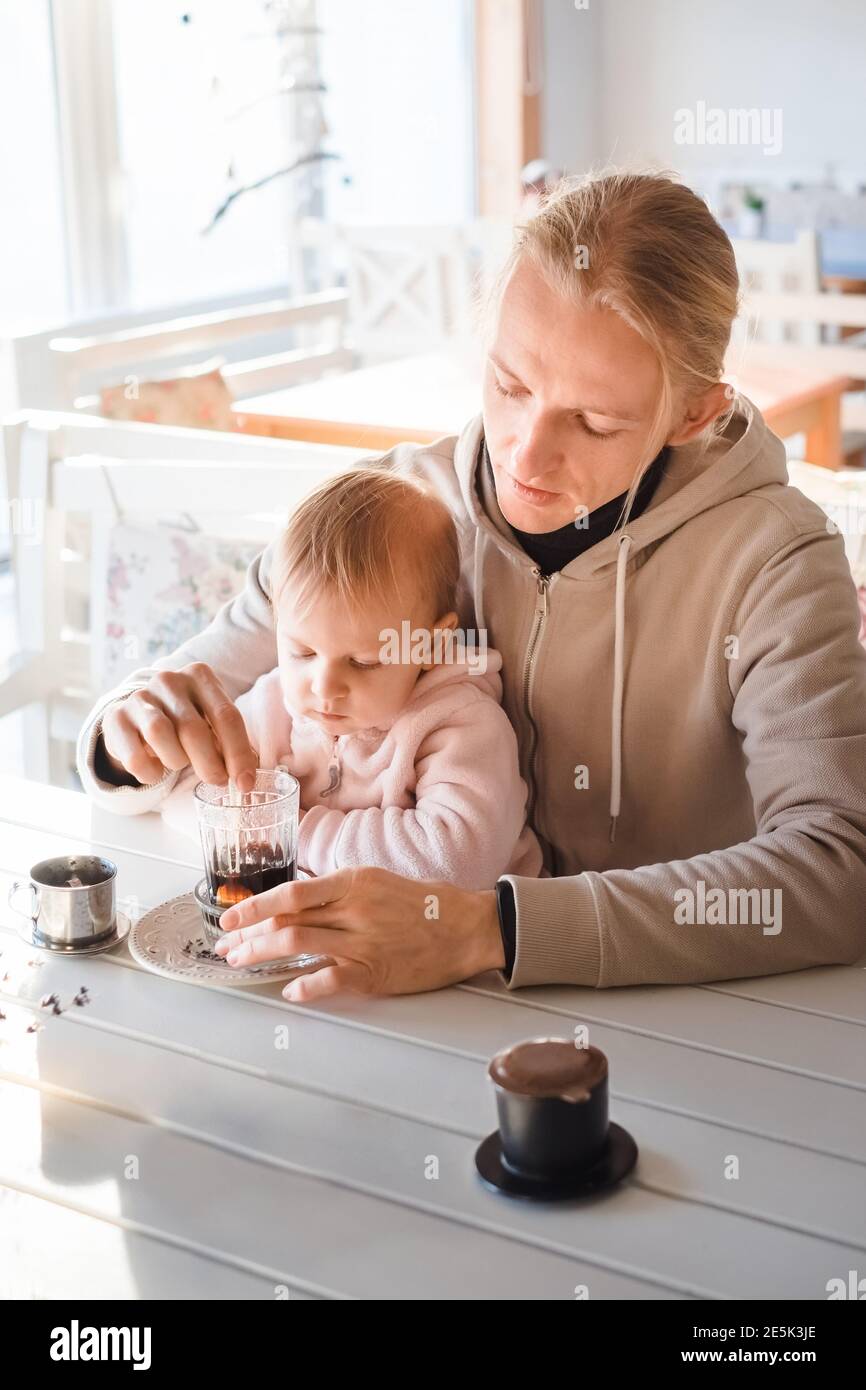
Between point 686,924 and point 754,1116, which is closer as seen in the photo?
point 754,1116

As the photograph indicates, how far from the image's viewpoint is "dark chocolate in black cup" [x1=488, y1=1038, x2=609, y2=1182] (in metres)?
0.91

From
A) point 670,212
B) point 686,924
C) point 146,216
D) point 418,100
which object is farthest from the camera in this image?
point 418,100

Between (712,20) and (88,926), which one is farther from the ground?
(712,20)

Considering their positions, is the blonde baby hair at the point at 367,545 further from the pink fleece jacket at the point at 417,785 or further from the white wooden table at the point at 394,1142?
the white wooden table at the point at 394,1142

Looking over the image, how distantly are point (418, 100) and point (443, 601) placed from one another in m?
5.37

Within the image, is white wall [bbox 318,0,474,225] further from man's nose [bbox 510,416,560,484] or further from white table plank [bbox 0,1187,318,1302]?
white table plank [bbox 0,1187,318,1302]

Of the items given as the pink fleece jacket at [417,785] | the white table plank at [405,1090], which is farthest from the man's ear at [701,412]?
the white table plank at [405,1090]

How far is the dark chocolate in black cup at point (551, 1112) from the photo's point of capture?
91 cm

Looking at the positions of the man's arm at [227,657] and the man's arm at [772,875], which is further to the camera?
the man's arm at [227,657]

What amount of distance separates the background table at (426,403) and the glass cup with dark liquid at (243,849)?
180 centimetres

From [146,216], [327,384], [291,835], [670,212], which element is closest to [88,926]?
[291,835]

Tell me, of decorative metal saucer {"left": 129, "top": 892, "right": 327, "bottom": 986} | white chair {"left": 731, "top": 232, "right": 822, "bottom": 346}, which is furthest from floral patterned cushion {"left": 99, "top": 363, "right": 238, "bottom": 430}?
decorative metal saucer {"left": 129, "top": 892, "right": 327, "bottom": 986}

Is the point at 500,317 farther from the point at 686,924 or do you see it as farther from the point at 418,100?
the point at 418,100

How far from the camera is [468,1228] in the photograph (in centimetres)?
89
